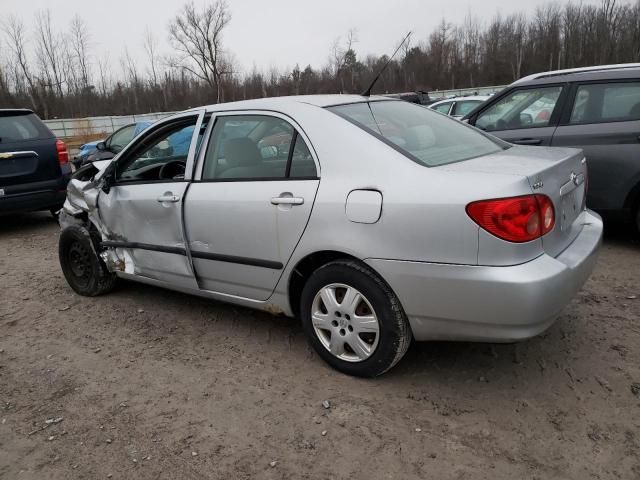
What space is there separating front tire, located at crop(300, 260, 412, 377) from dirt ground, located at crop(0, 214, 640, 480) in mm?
153

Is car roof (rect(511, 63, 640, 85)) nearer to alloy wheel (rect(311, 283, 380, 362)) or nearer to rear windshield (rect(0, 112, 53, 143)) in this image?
alloy wheel (rect(311, 283, 380, 362))

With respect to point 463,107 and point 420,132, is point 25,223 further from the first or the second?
point 463,107

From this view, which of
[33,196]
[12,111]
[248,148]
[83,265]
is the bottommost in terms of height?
[83,265]

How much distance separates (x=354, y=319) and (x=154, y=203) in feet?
5.70

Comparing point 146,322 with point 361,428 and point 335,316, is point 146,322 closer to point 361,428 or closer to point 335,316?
point 335,316

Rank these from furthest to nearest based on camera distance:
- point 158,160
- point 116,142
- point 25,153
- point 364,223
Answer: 1. point 116,142
2. point 25,153
3. point 158,160
4. point 364,223

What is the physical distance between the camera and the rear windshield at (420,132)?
2.73 meters

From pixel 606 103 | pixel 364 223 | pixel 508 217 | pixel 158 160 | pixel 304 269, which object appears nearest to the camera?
pixel 508 217

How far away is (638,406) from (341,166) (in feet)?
6.21

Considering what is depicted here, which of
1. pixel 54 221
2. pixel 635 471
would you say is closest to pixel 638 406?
pixel 635 471

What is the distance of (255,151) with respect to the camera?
314cm

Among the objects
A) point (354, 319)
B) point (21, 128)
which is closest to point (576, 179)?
point (354, 319)

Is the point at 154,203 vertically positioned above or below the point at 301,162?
below

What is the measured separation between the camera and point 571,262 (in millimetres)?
2457
